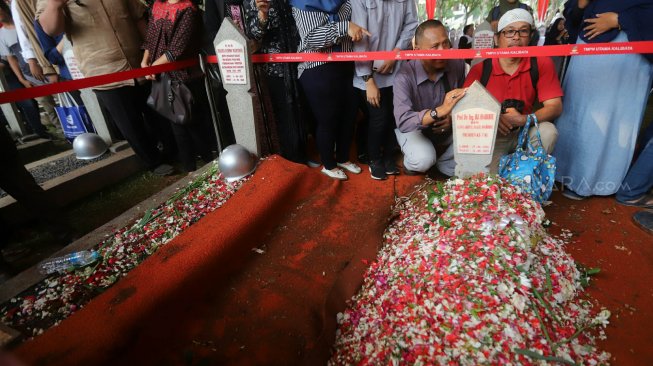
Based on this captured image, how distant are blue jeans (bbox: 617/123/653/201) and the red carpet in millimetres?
144

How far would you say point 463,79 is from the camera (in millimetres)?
3379

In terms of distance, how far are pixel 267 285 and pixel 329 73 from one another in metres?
1.92

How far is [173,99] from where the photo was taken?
3.43 metres

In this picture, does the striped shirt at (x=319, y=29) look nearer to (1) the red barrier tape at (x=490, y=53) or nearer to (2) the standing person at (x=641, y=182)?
(1) the red barrier tape at (x=490, y=53)

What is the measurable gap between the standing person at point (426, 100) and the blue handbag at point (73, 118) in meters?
4.30

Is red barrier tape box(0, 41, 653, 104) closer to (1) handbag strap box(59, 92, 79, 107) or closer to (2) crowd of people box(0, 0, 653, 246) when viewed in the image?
(2) crowd of people box(0, 0, 653, 246)

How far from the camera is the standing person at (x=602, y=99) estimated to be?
2502 millimetres

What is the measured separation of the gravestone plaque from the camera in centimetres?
238

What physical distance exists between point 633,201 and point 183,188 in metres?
4.22

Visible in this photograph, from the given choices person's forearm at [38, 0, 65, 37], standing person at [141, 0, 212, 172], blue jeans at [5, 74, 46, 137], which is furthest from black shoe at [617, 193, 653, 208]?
blue jeans at [5, 74, 46, 137]

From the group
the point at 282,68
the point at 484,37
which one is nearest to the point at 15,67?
the point at 282,68

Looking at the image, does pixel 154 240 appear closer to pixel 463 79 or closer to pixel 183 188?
pixel 183 188

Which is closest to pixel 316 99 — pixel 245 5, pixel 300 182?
pixel 300 182

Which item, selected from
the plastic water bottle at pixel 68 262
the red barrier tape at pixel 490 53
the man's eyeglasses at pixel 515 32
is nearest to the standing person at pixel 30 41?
the plastic water bottle at pixel 68 262
